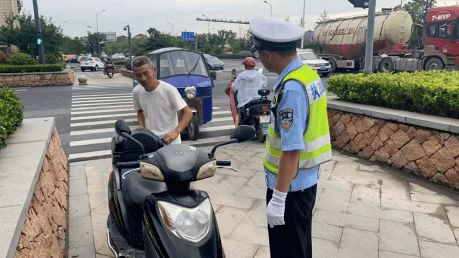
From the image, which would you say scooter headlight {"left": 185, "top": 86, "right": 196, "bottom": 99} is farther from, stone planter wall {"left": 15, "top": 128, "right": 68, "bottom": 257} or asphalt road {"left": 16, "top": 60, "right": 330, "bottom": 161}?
stone planter wall {"left": 15, "top": 128, "right": 68, "bottom": 257}

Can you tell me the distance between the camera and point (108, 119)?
10.4 metres

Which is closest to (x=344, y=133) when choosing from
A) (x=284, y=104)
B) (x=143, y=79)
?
(x=143, y=79)

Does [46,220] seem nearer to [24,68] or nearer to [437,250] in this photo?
[437,250]

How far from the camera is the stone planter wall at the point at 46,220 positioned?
238 centimetres

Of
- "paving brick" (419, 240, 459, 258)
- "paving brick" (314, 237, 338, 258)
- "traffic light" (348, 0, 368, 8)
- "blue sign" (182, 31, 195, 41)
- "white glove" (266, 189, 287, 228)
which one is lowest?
"paving brick" (314, 237, 338, 258)

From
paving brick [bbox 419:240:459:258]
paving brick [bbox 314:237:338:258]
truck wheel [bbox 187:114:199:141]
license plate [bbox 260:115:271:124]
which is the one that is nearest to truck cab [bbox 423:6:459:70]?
license plate [bbox 260:115:271:124]

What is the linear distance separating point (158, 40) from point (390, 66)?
86.0 feet

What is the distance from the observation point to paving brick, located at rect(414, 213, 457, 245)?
3543mm

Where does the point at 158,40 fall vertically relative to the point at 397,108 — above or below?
above

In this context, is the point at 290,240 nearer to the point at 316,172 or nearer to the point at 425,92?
the point at 316,172

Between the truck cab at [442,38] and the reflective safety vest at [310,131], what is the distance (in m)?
19.8

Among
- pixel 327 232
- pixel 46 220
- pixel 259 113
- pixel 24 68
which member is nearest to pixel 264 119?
pixel 259 113

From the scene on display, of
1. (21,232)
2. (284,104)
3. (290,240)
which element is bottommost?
(290,240)

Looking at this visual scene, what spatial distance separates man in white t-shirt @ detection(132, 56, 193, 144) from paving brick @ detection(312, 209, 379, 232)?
171 centimetres
